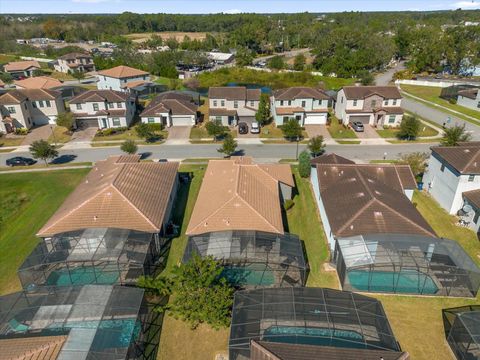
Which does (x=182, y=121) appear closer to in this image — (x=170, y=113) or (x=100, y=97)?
(x=170, y=113)

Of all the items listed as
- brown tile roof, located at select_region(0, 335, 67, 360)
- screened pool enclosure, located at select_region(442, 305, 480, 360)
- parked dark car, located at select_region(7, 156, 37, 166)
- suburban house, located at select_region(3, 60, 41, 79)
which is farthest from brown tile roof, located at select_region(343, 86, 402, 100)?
suburban house, located at select_region(3, 60, 41, 79)

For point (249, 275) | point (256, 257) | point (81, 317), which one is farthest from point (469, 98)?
point (81, 317)

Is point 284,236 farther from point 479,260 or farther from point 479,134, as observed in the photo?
point 479,134

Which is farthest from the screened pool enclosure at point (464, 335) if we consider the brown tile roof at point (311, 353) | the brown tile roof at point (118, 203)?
the brown tile roof at point (118, 203)

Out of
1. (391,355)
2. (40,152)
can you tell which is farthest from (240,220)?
(40,152)

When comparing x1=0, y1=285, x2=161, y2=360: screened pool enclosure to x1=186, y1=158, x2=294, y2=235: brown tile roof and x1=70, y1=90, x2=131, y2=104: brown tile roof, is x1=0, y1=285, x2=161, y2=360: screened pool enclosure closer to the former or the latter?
x1=186, y1=158, x2=294, y2=235: brown tile roof

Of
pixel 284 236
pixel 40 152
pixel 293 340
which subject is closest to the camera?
pixel 293 340
